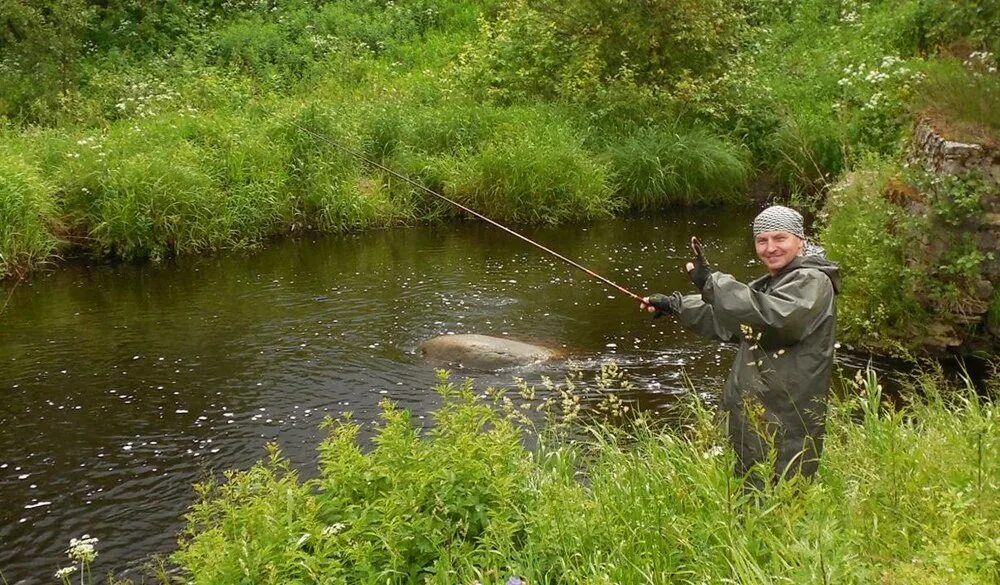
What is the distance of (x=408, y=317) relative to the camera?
10305mm

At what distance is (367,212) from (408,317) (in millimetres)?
4672

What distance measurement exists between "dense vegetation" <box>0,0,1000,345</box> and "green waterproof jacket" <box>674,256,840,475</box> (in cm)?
586

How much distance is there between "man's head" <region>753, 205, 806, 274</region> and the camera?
13.7 ft

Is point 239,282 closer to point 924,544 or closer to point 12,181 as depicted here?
point 12,181

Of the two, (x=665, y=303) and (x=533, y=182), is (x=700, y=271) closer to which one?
(x=665, y=303)

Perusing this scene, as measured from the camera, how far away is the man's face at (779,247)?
13.7 feet

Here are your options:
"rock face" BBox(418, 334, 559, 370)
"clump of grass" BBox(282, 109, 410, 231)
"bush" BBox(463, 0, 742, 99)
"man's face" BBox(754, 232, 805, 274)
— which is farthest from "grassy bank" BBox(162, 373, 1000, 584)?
"bush" BBox(463, 0, 742, 99)

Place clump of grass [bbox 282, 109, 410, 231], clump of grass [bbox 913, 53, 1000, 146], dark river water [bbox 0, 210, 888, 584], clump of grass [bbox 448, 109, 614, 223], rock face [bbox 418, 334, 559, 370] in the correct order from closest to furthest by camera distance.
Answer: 1. dark river water [bbox 0, 210, 888, 584]
2. clump of grass [bbox 913, 53, 1000, 146]
3. rock face [bbox 418, 334, 559, 370]
4. clump of grass [bbox 282, 109, 410, 231]
5. clump of grass [bbox 448, 109, 614, 223]

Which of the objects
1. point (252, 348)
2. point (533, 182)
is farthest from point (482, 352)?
point (533, 182)

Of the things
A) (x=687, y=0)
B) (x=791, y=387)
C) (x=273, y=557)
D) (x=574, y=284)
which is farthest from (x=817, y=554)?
(x=687, y=0)

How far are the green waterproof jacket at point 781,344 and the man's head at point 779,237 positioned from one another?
60mm

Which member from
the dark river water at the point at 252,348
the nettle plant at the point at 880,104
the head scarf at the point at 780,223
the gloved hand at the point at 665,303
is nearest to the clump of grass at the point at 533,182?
the dark river water at the point at 252,348

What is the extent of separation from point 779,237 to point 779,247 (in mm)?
47

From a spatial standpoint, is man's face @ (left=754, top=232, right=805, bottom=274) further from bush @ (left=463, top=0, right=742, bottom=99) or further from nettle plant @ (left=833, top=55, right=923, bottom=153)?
bush @ (left=463, top=0, right=742, bottom=99)
